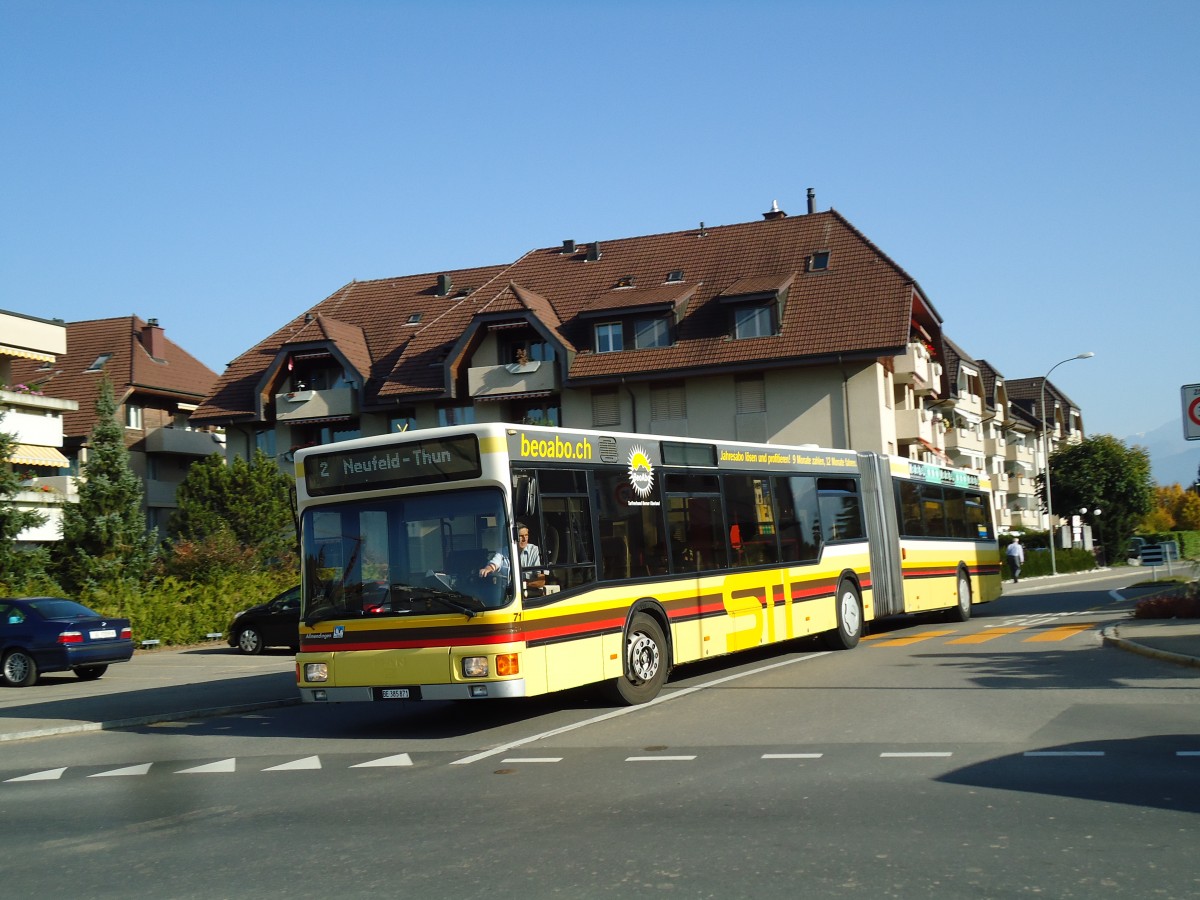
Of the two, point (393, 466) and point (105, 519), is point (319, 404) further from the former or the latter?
point (393, 466)

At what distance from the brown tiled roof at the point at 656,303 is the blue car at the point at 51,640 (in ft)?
92.9

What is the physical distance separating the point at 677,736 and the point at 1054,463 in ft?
261

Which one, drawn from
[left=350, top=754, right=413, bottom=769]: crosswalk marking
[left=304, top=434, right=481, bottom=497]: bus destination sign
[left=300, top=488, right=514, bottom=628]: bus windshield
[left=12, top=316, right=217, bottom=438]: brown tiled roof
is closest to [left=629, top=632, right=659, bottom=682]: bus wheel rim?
[left=300, top=488, right=514, bottom=628]: bus windshield

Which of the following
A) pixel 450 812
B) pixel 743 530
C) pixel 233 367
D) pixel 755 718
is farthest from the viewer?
pixel 233 367

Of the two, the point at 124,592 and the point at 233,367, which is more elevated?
the point at 233,367

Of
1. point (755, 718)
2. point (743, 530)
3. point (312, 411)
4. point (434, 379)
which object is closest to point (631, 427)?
point (434, 379)

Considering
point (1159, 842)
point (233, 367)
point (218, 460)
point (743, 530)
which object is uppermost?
point (233, 367)

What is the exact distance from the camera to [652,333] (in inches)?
1961

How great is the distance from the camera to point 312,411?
52750 millimetres

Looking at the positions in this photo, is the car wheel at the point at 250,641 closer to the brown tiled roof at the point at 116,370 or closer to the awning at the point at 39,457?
the awning at the point at 39,457

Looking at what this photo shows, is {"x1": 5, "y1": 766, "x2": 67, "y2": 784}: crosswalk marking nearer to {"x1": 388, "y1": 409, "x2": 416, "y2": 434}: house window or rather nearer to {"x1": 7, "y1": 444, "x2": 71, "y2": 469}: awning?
{"x1": 7, "y1": 444, "x2": 71, "y2": 469}: awning

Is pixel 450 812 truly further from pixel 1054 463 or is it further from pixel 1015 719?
pixel 1054 463

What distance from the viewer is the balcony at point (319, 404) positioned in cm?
5256

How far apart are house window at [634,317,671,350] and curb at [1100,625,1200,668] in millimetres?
30788
